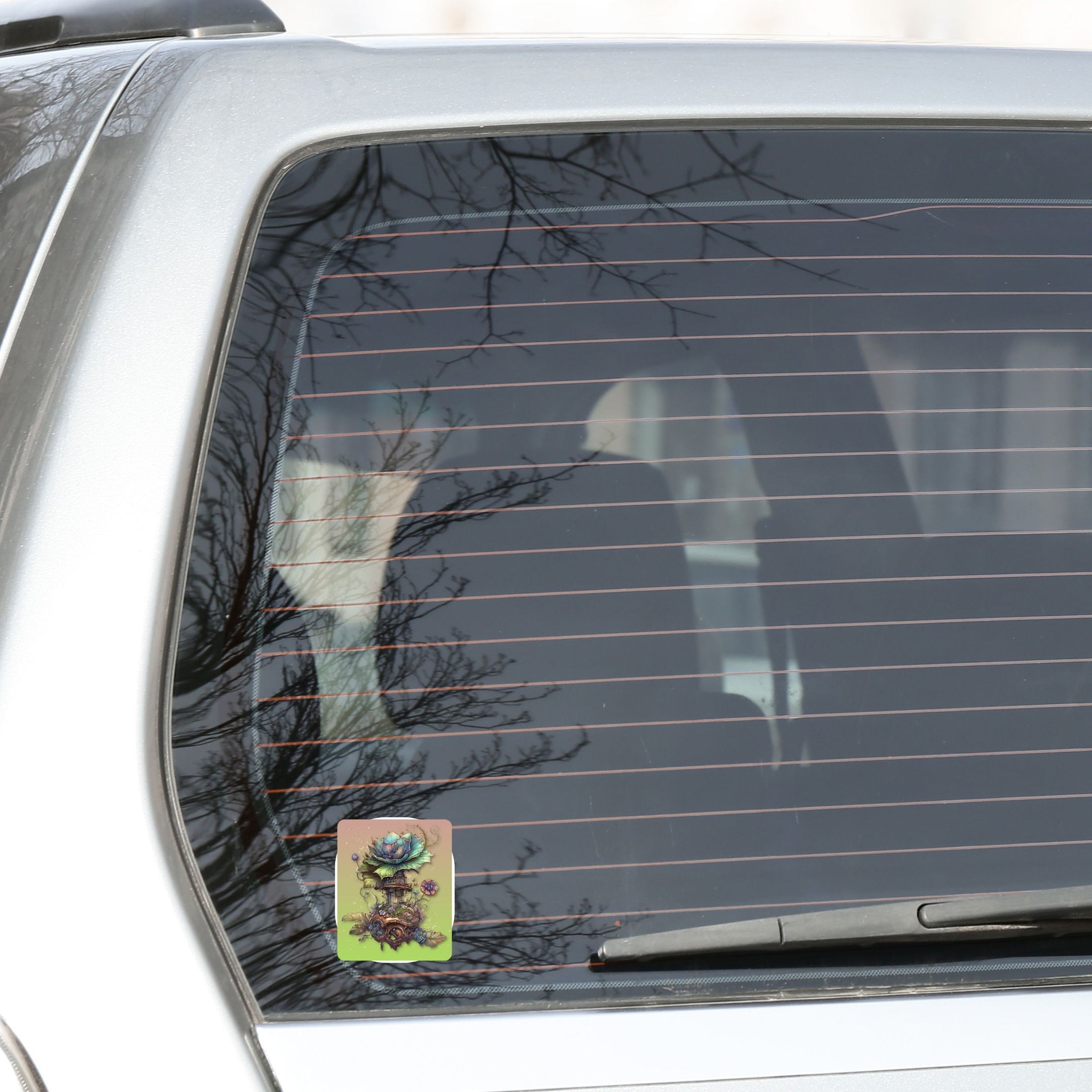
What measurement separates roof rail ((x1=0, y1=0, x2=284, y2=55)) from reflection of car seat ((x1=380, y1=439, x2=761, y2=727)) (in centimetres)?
68

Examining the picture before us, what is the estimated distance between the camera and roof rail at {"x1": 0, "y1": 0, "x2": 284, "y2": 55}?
1.30 metres

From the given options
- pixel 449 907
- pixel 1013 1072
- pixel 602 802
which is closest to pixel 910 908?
pixel 1013 1072

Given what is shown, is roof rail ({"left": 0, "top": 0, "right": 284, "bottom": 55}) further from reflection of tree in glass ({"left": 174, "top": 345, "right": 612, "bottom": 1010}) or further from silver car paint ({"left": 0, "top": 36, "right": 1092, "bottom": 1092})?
reflection of tree in glass ({"left": 174, "top": 345, "right": 612, "bottom": 1010})

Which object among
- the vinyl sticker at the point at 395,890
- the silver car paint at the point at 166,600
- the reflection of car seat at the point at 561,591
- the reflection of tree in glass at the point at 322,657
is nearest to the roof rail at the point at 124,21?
the silver car paint at the point at 166,600

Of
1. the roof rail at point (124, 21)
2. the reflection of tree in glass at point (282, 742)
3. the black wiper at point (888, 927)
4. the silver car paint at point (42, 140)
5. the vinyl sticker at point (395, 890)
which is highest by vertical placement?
the roof rail at point (124, 21)

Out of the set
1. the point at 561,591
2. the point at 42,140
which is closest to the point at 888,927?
the point at 561,591

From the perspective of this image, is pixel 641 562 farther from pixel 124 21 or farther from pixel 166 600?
pixel 124 21

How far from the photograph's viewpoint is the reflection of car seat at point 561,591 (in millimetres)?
994

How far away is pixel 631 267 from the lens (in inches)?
42.6

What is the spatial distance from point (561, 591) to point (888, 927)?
41cm

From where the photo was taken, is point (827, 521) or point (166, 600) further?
point (827, 521)

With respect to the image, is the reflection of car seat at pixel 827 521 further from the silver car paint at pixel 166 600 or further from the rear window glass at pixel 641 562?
the silver car paint at pixel 166 600

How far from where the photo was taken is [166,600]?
0.95m

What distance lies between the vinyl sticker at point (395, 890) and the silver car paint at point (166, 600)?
0.06 meters
